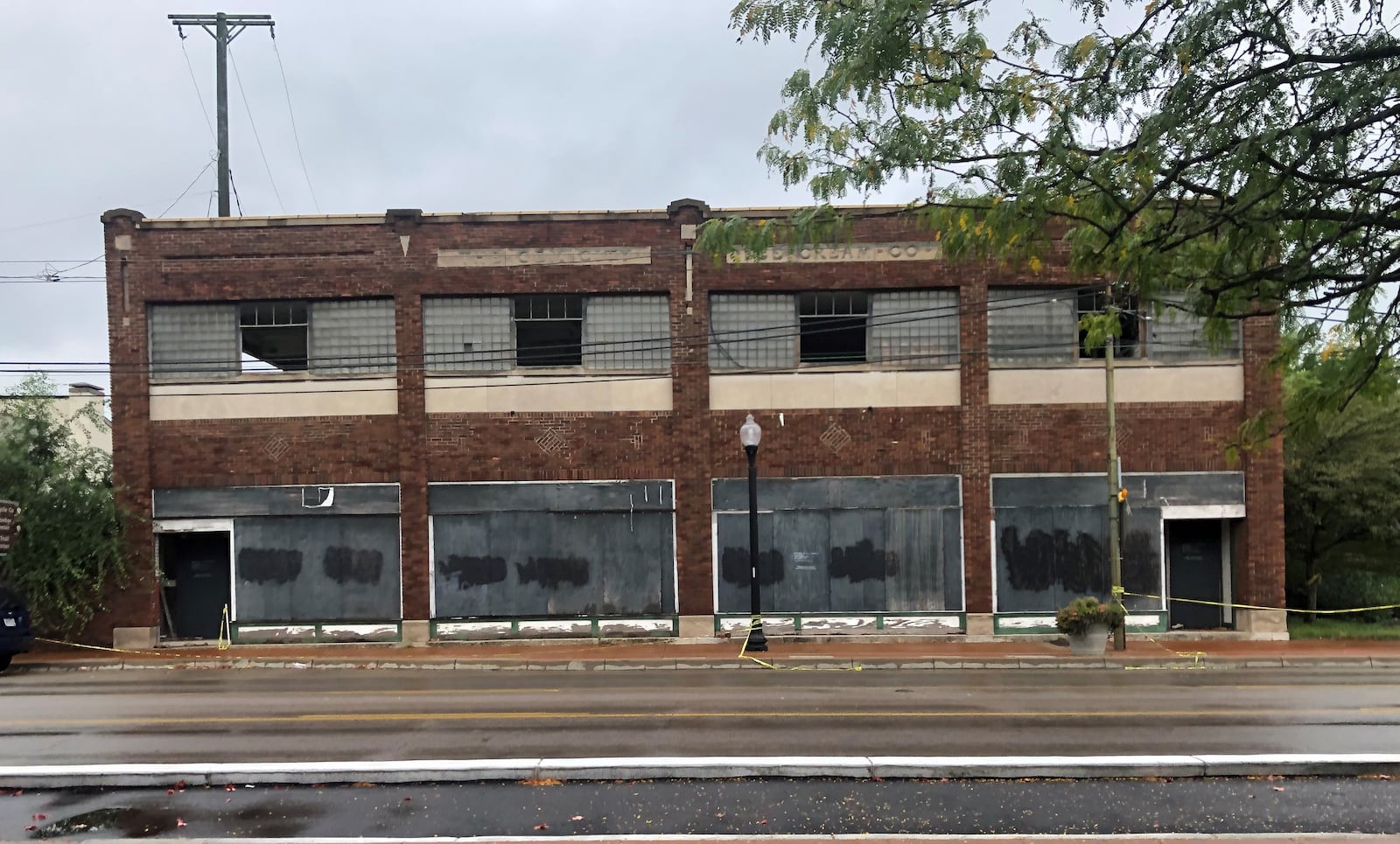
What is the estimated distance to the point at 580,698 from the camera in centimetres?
1305

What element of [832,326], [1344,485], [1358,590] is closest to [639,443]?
[832,326]

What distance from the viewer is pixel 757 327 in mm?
20031

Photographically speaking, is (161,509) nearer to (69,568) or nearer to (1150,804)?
(69,568)

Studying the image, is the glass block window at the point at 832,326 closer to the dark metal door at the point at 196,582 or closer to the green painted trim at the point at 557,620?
the green painted trim at the point at 557,620

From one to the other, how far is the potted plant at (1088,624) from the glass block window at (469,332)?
1152cm

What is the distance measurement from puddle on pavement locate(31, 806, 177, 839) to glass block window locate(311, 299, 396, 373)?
43.4ft

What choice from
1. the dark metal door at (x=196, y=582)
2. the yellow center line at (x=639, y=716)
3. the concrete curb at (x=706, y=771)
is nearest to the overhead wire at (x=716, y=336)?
the dark metal door at (x=196, y=582)

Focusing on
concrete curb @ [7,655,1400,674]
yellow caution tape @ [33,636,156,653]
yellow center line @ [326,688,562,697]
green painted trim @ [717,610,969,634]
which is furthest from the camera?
green painted trim @ [717,610,969,634]

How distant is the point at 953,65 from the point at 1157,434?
50.7 ft

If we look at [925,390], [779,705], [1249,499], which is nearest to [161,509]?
[779,705]

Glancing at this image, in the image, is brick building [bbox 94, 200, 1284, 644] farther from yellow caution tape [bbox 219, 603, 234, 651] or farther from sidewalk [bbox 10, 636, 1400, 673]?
sidewalk [bbox 10, 636, 1400, 673]

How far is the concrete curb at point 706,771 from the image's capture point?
818 cm

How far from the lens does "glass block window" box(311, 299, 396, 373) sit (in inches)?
788

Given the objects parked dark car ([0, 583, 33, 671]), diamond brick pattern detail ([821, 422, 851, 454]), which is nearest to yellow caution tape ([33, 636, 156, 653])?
parked dark car ([0, 583, 33, 671])
